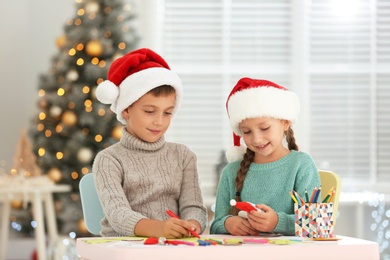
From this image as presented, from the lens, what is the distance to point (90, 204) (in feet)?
7.51

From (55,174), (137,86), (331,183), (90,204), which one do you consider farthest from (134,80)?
(55,174)

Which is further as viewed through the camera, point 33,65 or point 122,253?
point 33,65

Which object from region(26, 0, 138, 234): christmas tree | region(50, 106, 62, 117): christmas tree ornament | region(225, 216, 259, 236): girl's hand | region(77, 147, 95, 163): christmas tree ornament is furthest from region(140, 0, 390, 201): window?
region(225, 216, 259, 236): girl's hand

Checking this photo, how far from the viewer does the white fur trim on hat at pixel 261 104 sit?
2.09 m

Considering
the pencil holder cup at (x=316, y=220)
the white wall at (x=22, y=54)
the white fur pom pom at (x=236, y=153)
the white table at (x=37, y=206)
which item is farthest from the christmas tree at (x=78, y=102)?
the pencil holder cup at (x=316, y=220)

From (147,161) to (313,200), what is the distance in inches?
22.2

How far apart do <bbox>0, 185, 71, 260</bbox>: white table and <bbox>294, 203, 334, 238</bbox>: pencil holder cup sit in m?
2.95

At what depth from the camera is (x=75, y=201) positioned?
505 cm

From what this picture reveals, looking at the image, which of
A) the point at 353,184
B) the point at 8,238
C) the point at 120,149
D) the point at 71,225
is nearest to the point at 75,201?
the point at 71,225

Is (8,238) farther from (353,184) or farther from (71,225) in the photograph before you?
(353,184)

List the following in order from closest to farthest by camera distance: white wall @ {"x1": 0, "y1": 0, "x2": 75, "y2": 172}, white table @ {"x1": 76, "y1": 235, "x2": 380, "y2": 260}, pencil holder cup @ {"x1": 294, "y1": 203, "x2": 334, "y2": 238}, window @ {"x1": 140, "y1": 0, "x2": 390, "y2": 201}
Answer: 1. white table @ {"x1": 76, "y1": 235, "x2": 380, "y2": 260}
2. pencil holder cup @ {"x1": 294, "y1": 203, "x2": 334, "y2": 238}
3. window @ {"x1": 140, "y1": 0, "x2": 390, "y2": 201}
4. white wall @ {"x1": 0, "y1": 0, "x2": 75, "y2": 172}

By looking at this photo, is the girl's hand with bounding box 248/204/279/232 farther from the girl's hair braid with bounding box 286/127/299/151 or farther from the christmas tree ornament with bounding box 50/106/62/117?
the christmas tree ornament with bounding box 50/106/62/117

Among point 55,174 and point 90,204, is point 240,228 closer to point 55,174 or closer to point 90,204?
point 90,204

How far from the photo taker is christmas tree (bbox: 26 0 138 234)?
5.01 m
